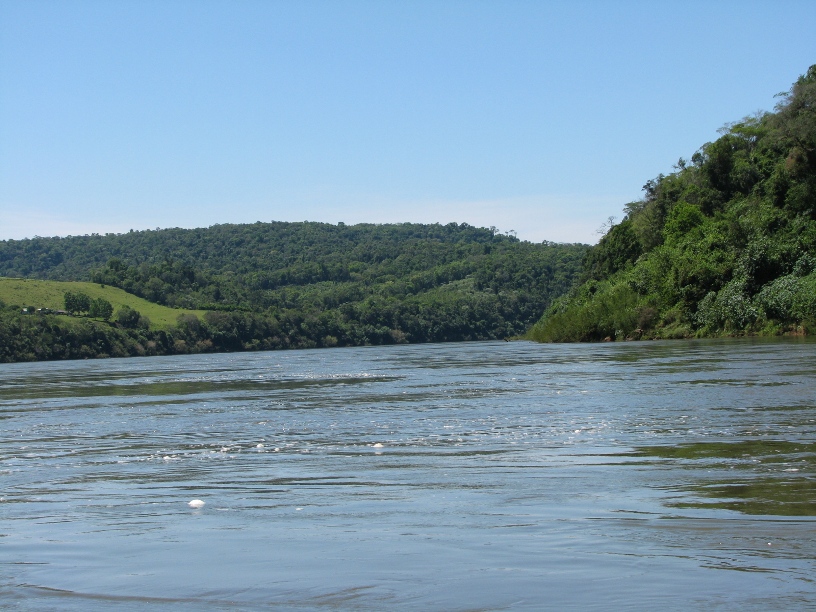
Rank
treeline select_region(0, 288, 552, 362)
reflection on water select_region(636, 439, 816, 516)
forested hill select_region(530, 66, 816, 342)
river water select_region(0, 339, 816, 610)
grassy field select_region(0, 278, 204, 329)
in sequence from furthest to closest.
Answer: grassy field select_region(0, 278, 204, 329), treeline select_region(0, 288, 552, 362), forested hill select_region(530, 66, 816, 342), reflection on water select_region(636, 439, 816, 516), river water select_region(0, 339, 816, 610)

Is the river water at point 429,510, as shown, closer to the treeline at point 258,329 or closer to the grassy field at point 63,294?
the treeline at point 258,329

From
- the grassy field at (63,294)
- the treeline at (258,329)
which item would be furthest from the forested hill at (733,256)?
the grassy field at (63,294)

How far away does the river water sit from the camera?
6.23m

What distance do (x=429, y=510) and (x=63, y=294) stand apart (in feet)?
592

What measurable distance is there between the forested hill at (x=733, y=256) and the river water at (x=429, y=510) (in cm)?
4683

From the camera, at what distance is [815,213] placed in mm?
68688

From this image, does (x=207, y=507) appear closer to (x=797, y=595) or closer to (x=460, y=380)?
(x=797, y=595)

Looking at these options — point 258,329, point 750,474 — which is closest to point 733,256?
point 750,474

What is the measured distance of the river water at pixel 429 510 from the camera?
6230 mm

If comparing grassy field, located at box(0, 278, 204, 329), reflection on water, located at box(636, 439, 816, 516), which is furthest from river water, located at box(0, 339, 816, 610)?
grassy field, located at box(0, 278, 204, 329)

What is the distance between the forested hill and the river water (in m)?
46.8

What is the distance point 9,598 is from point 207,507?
133 inches

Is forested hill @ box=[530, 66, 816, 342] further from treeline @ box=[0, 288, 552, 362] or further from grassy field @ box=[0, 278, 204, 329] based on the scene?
grassy field @ box=[0, 278, 204, 329]

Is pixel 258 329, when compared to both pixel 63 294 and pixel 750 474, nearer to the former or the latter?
pixel 63 294
